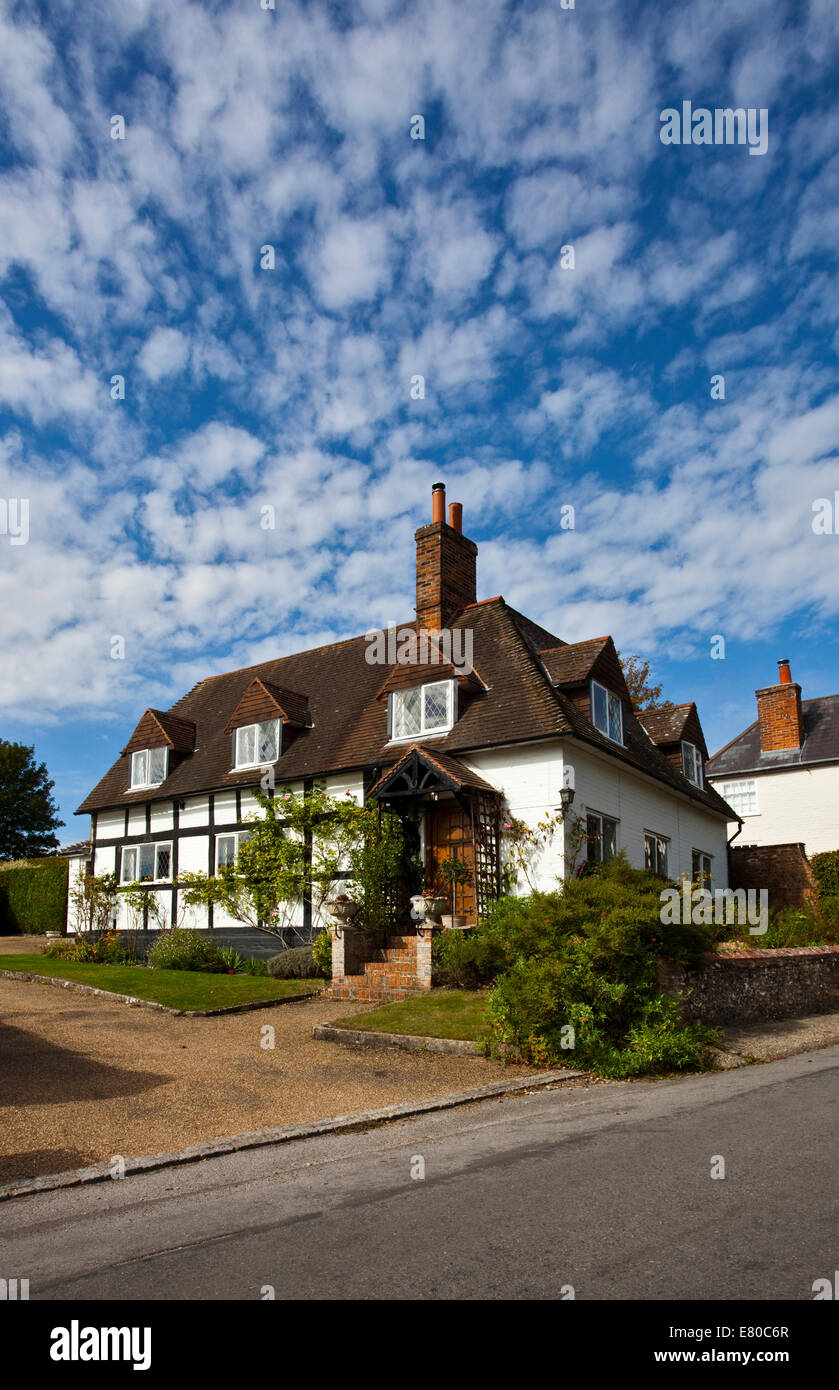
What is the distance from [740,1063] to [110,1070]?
7.33 m

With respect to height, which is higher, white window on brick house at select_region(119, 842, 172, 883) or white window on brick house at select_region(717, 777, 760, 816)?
white window on brick house at select_region(717, 777, 760, 816)

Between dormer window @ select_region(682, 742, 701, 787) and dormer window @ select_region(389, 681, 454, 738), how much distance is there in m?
9.10

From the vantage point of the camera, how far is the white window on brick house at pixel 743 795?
3444cm

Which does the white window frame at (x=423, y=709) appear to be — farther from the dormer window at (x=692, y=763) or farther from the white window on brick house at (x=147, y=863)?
the dormer window at (x=692, y=763)

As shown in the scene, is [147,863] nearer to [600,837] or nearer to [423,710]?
[423,710]

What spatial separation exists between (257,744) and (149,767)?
4.51m

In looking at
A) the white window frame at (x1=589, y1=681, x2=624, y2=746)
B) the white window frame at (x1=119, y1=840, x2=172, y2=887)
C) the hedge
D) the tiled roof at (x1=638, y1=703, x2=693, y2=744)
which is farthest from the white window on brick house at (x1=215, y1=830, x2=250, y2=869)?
the tiled roof at (x1=638, y1=703, x2=693, y2=744)

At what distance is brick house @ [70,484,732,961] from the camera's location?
1892cm

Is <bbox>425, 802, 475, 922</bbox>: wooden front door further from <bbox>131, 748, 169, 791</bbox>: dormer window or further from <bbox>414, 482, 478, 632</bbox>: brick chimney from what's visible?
<bbox>131, 748, 169, 791</bbox>: dormer window

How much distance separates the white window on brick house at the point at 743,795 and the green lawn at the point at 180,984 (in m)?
21.1

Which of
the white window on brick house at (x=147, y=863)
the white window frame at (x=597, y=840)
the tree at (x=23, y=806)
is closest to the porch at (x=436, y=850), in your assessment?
the white window frame at (x=597, y=840)

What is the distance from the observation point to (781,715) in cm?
3419
